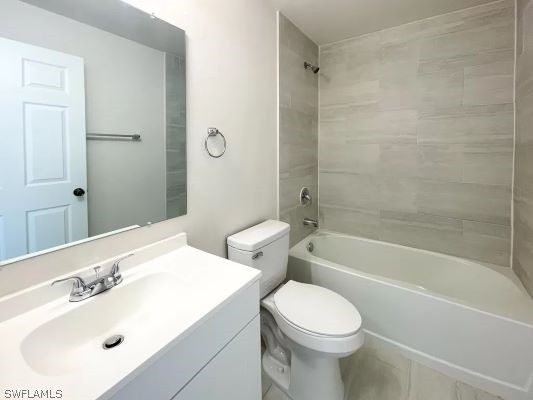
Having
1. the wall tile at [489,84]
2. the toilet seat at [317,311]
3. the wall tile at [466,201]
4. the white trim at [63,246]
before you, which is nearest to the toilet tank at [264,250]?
the toilet seat at [317,311]

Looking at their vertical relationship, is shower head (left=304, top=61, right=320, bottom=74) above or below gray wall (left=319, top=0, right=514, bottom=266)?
above

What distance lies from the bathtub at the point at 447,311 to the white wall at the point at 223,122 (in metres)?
0.72

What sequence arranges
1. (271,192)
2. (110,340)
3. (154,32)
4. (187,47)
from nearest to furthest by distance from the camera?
1. (110,340)
2. (154,32)
3. (187,47)
4. (271,192)

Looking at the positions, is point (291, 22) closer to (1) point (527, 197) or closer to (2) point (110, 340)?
(1) point (527, 197)

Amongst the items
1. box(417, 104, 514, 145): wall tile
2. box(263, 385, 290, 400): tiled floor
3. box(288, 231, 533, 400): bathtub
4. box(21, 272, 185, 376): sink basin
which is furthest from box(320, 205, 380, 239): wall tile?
box(21, 272, 185, 376): sink basin

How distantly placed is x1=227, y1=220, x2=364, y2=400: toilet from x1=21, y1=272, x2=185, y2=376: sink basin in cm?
53

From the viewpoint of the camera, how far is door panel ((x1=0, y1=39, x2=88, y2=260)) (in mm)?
750

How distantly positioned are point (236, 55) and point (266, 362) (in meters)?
1.83

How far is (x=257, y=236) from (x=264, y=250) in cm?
9

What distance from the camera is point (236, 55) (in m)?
1.47

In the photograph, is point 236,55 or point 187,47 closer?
point 187,47

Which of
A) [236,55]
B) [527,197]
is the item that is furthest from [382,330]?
[236,55]

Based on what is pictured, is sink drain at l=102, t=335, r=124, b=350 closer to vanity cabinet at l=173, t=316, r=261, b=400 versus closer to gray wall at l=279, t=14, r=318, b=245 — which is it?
vanity cabinet at l=173, t=316, r=261, b=400

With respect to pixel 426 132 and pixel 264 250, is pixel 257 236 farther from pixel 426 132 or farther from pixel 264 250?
pixel 426 132
